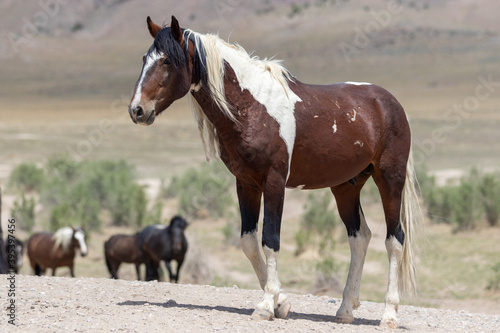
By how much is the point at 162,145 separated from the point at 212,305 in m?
44.6

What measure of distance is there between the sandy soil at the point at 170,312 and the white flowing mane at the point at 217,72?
4.60ft

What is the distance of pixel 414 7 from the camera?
9744cm

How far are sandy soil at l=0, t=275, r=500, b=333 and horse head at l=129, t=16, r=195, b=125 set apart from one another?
5.07 feet

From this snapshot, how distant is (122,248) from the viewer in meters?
15.4

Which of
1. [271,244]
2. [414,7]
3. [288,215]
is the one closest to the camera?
[271,244]

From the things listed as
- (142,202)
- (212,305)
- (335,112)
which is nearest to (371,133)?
(335,112)

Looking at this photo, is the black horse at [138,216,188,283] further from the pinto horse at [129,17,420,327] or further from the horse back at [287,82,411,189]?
the horse back at [287,82,411,189]

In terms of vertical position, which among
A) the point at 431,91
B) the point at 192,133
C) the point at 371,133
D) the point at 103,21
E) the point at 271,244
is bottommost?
the point at 271,244

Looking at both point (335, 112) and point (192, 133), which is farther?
point (192, 133)

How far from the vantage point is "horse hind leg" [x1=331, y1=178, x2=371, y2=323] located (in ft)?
22.5

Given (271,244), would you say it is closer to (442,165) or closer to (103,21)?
(442,165)

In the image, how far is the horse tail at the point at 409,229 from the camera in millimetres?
7023

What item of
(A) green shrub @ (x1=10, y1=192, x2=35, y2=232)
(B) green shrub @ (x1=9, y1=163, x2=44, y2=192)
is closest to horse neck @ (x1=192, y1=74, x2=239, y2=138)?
(A) green shrub @ (x1=10, y1=192, x2=35, y2=232)

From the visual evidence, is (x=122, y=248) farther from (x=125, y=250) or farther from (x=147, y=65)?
(x=147, y=65)
